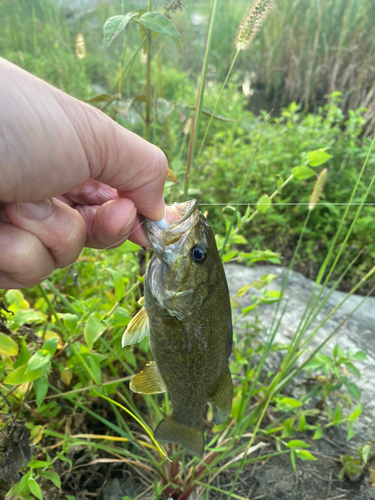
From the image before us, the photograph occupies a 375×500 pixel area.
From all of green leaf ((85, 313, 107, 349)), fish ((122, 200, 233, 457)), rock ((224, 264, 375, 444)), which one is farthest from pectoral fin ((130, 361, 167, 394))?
rock ((224, 264, 375, 444))

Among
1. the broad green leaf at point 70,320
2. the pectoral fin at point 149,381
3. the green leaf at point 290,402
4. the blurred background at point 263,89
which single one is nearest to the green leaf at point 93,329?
the broad green leaf at point 70,320

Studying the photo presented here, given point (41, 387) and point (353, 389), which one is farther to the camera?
point (353, 389)

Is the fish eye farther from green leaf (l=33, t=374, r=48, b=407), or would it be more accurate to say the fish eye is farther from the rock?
the rock

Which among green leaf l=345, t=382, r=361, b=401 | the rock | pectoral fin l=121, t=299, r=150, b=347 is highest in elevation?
pectoral fin l=121, t=299, r=150, b=347

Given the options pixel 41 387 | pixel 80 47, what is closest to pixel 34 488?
pixel 41 387

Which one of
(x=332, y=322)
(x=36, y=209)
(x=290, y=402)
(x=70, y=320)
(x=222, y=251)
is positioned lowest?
(x=332, y=322)

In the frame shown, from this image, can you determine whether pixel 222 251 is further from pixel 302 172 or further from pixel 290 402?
pixel 290 402

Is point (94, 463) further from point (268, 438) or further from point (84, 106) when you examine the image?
point (84, 106)
